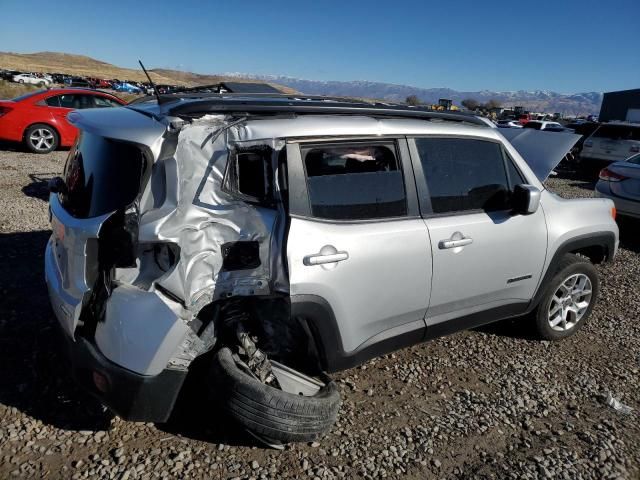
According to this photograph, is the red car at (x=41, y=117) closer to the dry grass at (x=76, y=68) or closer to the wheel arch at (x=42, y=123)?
the wheel arch at (x=42, y=123)

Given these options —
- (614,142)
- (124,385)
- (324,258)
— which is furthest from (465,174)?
(614,142)

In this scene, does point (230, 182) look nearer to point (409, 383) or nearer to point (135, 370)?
point (135, 370)

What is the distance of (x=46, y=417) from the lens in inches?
110

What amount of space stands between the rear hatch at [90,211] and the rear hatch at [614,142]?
14582 millimetres

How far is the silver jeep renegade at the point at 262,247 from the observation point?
234 centimetres

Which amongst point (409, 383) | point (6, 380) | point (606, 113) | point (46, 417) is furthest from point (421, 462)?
point (606, 113)

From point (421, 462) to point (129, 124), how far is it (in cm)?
239

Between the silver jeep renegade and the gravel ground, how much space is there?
31 centimetres

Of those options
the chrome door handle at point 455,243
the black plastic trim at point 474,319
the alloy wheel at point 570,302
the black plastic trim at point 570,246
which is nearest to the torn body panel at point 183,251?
the chrome door handle at point 455,243

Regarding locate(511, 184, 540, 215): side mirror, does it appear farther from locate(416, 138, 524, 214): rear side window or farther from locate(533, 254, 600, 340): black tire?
locate(533, 254, 600, 340): black tire

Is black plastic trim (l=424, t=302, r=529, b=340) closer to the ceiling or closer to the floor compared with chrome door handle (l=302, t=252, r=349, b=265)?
closer to the floor

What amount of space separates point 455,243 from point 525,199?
659 millimetres

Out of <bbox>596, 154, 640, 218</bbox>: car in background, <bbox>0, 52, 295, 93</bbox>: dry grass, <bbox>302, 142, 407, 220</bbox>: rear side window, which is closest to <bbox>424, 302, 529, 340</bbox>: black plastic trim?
<bbox>302, 142, 407, 220</bbox>: rear side window

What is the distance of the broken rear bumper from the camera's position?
2297 mm
